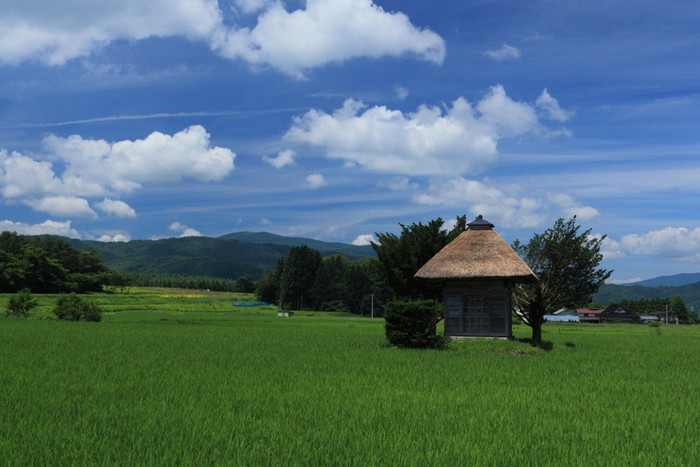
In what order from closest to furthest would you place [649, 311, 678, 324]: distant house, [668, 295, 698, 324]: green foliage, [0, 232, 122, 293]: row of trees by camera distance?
[0, 232, 122, 293]: row of trees, [649, 311, 678, 324]: distant house, [668, 295, 698, 324]: green foliage

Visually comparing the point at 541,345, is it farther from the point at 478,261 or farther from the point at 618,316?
the point at 618,316

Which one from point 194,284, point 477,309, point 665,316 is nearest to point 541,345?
point 477,309

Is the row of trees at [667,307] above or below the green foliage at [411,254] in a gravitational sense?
below

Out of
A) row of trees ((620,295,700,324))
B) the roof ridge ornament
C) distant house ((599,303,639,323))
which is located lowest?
distant house ((599,303,639,323))

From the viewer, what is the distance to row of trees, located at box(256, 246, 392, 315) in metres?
104

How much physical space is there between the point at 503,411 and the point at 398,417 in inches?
86.6

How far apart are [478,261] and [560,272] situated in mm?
8552

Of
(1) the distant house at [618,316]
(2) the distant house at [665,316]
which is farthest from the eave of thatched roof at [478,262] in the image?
(2) the distant house at [665,316]

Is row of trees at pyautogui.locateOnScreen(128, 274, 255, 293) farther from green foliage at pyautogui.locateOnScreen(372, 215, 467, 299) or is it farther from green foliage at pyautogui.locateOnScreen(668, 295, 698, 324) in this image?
green foliage at pyautogui.locateOnScreen(372, 215, 467, 299)

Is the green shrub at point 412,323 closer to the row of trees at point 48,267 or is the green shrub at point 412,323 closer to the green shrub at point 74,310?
the green shrub at point 74,310

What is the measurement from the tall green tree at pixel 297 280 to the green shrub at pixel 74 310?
5724cm

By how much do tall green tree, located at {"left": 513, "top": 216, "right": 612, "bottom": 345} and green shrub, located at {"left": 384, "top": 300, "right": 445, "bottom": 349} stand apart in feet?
28.8

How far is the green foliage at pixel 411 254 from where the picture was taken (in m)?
31.9

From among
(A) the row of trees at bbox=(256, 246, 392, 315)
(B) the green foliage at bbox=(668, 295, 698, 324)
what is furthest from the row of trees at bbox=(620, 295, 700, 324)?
(A) the row of trees at bbox=(256, 246, 392, 315)
